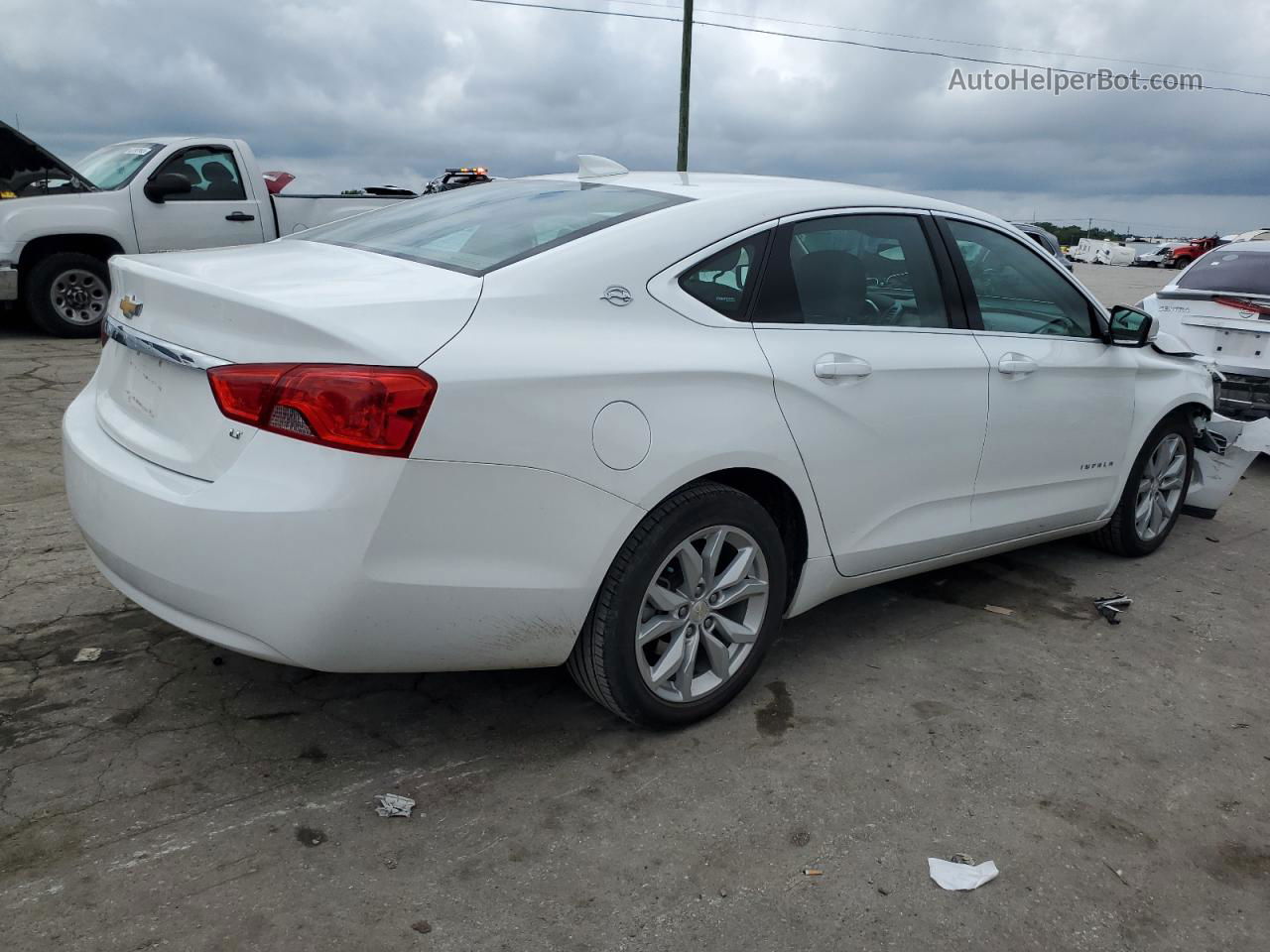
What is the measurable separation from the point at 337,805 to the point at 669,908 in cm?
91

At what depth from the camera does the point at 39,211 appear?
9617 millimetres

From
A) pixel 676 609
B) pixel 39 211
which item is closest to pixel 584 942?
pixel 676 609

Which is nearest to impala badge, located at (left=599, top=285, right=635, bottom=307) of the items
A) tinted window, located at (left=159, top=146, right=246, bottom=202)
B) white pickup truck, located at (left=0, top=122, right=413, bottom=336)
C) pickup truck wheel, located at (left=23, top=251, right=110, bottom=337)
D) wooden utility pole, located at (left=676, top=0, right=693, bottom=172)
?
white pickup truck, located at (left=0, top=122, right=413, bottom=336)

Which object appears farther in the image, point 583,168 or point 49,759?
point 583,168

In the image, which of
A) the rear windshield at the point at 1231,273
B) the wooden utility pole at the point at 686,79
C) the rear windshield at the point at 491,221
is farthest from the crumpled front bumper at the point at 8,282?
the wooden utility pole at the point at 686,79

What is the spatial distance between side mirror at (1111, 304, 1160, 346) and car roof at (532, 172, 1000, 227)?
898mm

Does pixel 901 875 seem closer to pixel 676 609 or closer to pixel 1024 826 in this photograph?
pixel 1024 826

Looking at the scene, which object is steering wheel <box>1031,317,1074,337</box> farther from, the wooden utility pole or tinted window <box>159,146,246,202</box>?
the wooden utility pole

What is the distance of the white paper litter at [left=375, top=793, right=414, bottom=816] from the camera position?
8.87 feet

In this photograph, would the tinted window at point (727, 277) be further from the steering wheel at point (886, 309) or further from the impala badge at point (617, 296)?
the steering wheel at point (886, 309)

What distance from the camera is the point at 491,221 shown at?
3.33m

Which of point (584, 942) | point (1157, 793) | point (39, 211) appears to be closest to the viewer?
point (584, 942)

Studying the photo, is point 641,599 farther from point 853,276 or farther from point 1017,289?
point 1017,289

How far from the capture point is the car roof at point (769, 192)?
130 inches
